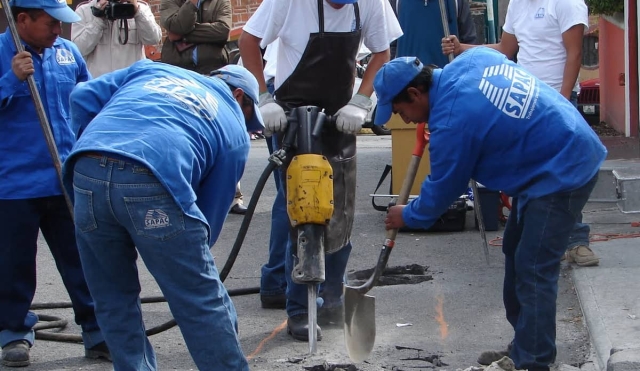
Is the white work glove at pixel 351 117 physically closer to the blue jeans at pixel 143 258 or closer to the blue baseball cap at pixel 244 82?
the blue baseball cap at pixel 244 82

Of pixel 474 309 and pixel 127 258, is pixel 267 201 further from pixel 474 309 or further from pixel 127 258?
pixel 127 258

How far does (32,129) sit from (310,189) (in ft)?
4.60

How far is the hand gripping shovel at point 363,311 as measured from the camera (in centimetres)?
488

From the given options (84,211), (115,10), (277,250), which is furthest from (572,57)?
(84,211)

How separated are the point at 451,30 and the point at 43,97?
389 centimetres

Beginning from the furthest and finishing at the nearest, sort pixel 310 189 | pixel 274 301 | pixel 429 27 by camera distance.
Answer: pixel 429 27, pixel 274 301, pixel 310 189

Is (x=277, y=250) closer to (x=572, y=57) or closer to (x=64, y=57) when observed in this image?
(x=64, y=57)

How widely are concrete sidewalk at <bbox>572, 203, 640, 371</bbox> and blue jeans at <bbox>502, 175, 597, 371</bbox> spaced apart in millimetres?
326

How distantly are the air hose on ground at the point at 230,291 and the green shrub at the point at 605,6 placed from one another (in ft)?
23.9

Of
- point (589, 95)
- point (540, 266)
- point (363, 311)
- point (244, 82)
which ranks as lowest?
point (589, 95)

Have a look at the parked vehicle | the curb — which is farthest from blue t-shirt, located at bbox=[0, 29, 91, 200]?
the parked vehicle

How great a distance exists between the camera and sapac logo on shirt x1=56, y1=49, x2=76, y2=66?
5012 mm

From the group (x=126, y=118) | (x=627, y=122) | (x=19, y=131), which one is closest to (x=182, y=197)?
(x=126, y=118)

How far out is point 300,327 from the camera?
5.21m
